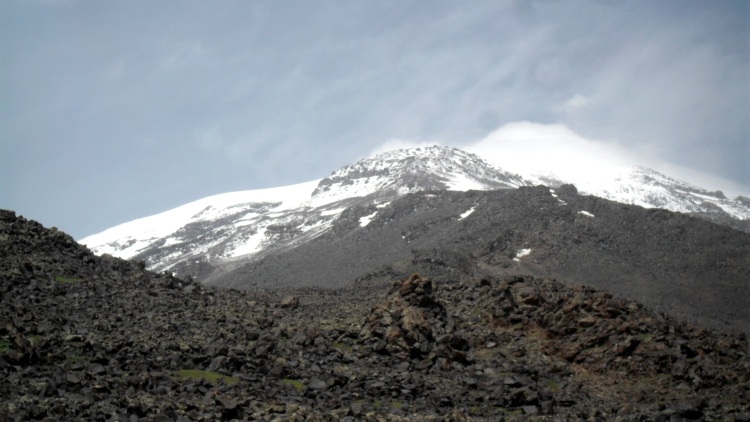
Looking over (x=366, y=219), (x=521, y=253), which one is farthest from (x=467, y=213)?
(x=366, y=219)

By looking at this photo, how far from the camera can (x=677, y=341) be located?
1023 inches

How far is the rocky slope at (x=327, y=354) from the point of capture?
1833 centimetres

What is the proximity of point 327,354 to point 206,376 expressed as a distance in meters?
5.38

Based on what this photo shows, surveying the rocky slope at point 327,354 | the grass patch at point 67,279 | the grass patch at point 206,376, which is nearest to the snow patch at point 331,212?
the rocky slope at point 327,354

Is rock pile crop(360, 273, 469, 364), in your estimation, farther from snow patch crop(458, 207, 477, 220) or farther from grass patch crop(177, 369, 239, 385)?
snow patch crop(458, 207, 477, 220)

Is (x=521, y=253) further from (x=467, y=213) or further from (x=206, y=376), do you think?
(x=206, y=376)

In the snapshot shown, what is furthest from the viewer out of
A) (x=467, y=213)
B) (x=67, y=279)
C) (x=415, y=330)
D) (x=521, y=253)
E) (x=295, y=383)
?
(x=467, y=213)

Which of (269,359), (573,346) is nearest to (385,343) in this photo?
(269,359)

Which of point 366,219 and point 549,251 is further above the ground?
point 366,219

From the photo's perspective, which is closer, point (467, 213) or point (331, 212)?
point (467, 213)

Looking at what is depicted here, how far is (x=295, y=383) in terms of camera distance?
71.9 ft

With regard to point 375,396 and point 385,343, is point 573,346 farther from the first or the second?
point 375,396

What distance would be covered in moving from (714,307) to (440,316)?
4986 cm

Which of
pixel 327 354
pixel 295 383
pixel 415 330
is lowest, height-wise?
pixel 295 383
